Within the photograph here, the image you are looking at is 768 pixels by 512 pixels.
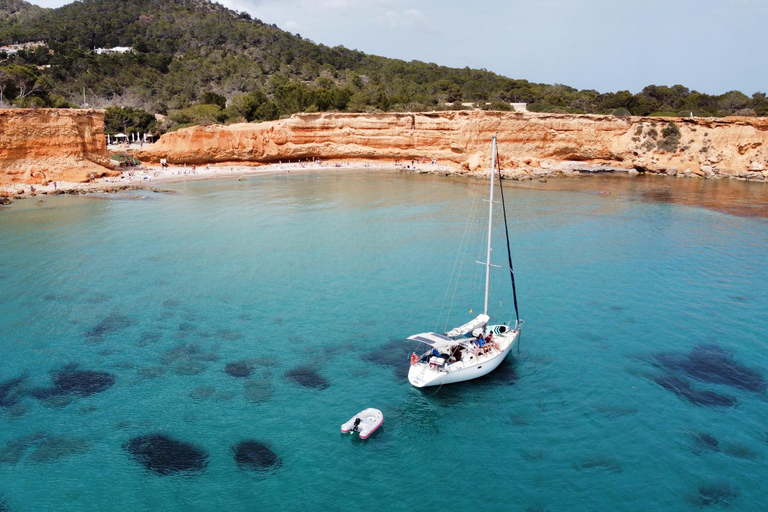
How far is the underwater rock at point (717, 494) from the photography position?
46.3 feet

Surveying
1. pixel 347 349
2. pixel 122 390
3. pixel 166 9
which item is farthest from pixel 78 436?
pixel 166 9

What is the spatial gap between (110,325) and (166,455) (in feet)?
35.5

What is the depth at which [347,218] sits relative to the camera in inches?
1791

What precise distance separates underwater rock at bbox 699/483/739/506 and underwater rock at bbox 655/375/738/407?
171 inches

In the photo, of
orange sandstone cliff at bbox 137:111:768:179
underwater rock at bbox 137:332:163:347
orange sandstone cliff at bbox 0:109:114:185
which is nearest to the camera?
underwater rock at bbox 137:332:163:347

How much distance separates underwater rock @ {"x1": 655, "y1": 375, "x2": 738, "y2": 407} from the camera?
60.5 feet

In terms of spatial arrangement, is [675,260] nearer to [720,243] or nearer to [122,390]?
[720,243]

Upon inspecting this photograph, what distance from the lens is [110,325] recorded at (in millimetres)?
24188

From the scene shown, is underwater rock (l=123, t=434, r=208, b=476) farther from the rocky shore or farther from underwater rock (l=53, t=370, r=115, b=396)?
the rocky shore

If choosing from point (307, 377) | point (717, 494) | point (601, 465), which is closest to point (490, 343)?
point (601, 465)

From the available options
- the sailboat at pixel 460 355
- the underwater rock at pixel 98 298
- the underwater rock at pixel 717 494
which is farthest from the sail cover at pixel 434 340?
the underwater rock at pixel 98 298

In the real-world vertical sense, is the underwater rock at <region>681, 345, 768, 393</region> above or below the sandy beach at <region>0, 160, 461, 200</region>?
below

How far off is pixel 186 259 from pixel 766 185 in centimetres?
7021

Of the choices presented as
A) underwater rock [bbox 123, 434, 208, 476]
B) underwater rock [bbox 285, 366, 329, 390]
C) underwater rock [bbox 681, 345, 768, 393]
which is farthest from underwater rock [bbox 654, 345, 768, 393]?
underwater rock [bbox 123, 434, 208, 476]
